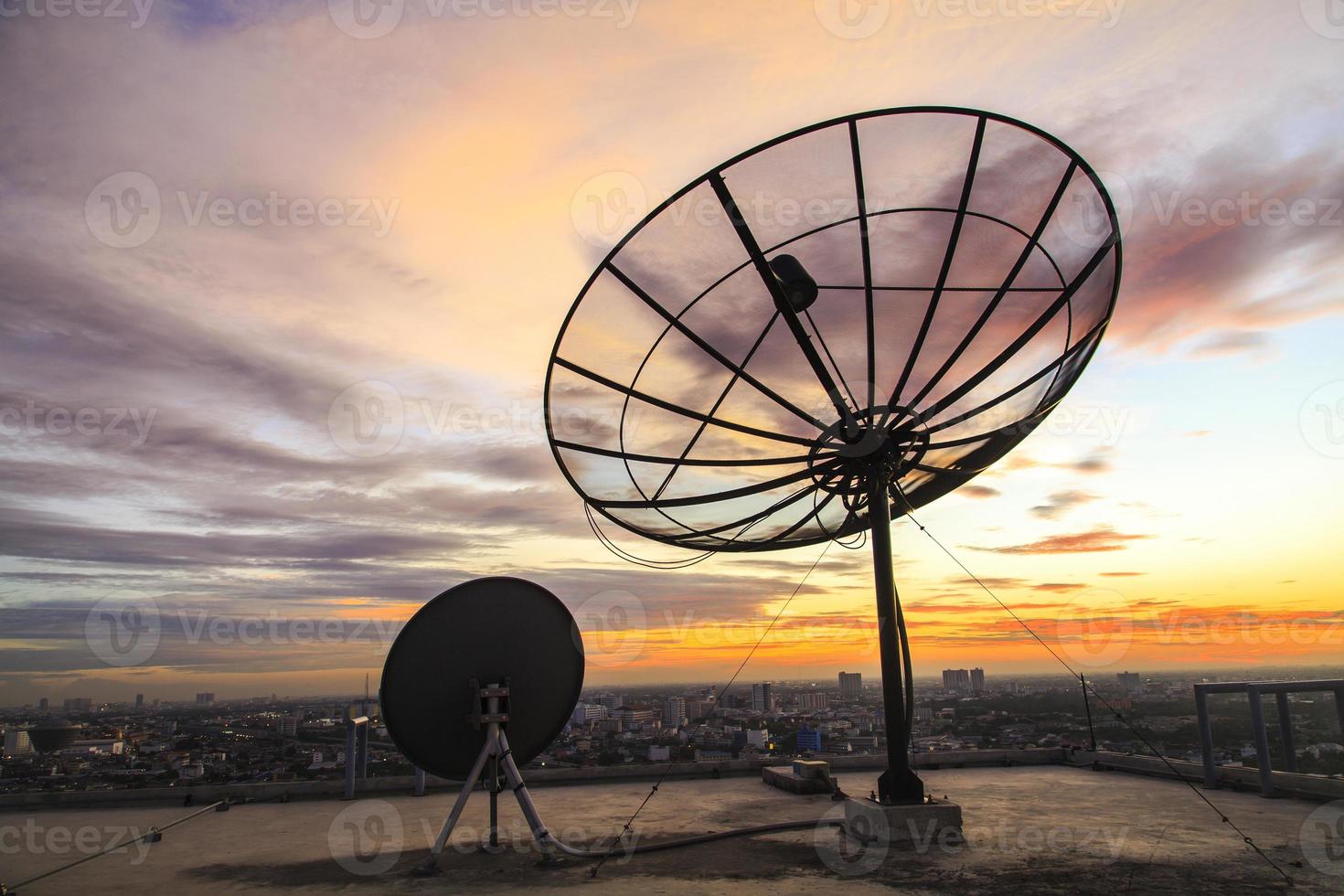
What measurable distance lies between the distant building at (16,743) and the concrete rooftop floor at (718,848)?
2.70 meters

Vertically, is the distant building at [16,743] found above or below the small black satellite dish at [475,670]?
below

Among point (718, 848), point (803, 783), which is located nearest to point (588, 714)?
point (803, 783)

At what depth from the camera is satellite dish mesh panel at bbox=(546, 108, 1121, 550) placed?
8422mm

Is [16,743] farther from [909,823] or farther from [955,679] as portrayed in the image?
[955,679]

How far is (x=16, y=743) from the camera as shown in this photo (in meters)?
12.9

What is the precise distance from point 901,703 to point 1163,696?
849cm

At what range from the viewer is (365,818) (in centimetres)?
1047

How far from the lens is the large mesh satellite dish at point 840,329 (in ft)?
27.7

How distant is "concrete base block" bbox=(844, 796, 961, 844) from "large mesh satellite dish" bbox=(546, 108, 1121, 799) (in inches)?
12.0

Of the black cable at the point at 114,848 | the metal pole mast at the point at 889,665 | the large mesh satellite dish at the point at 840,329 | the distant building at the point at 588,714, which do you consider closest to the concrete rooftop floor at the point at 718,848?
the black cable at the point at 114,848

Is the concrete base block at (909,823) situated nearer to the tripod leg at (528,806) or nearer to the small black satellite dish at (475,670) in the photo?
the tripod leg at (528,806)

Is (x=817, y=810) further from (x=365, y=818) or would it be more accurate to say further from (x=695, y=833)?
(x=365, y=818)

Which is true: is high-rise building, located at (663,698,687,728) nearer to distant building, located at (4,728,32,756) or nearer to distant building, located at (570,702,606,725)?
distant building, located at (570,702,606,725)

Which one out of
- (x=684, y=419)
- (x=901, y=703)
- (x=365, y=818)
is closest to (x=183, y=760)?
(x=365, y=818)
